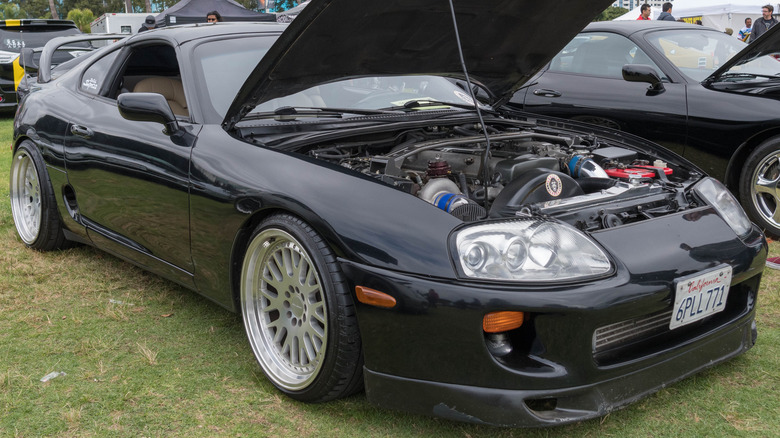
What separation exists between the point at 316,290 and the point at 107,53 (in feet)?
7.51

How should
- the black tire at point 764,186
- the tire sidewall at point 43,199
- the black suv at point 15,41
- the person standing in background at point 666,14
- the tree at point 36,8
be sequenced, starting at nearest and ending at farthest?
the tire sidewall at point 43,199
the black tire at point 764,186
the black suv at point 15,41
the person standing in background at point 666,14
the tree at point 36,8

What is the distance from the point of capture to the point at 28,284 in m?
3.93

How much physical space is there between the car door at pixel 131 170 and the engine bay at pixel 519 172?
0.65 meters

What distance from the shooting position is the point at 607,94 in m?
5.37

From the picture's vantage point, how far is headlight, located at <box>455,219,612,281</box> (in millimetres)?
2184

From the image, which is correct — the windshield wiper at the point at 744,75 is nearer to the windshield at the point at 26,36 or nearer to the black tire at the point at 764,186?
the black tire at the point at 764,186

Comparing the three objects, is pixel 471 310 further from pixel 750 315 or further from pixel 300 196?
pixel 750 315

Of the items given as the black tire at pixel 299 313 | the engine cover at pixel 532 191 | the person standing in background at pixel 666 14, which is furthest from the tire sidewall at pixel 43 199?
the person standing in background at pixel 666 14

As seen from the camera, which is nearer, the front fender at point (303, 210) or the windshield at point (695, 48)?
the front fender at point (303, 210)

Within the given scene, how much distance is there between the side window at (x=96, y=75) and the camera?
392 cm

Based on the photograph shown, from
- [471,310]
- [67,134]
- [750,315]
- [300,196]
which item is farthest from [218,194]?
[750,315]

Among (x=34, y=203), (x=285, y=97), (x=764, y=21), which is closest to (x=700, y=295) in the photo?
(x=285, y=97)

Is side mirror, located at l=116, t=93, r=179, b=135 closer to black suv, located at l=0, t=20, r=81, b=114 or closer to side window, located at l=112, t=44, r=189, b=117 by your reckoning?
side window, located at l=112, t=44, r=189, b=117

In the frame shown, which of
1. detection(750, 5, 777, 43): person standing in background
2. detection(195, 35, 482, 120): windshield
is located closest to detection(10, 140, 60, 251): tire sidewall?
detection(195, 35, 482, 120): windshield
